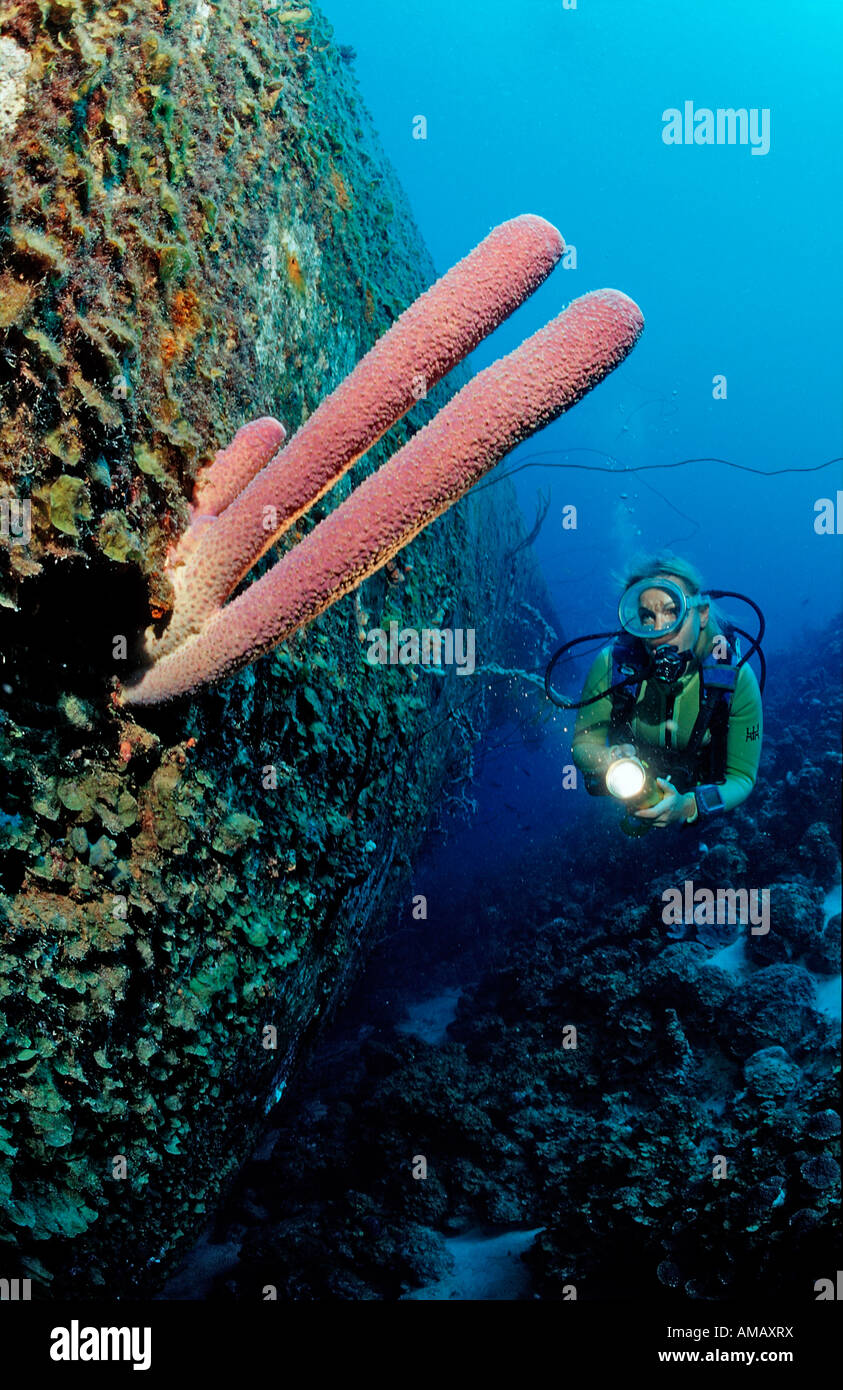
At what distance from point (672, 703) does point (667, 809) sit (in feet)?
3.22

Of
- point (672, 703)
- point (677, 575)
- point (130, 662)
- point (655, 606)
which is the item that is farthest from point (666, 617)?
point (130, 662)

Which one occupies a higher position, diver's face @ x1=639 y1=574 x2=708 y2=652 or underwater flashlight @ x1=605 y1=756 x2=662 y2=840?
diver's face @ x1=639 y1=574 x2=708 y2=652

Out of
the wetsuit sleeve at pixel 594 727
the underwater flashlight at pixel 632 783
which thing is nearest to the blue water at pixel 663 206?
the wetsuit sleeve at pixel 594 727

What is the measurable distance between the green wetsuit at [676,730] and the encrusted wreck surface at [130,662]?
2.18 m

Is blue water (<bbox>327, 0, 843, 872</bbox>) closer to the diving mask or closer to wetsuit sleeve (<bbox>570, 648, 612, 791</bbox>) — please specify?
wetsuit sleeve (<bbox>570, 648, 612, 791</bbox>)

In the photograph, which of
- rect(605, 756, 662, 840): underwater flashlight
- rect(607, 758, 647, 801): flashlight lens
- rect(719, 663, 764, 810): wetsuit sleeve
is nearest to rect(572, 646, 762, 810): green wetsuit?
rect(719, 663, 764, 810): wetsuit sleeve

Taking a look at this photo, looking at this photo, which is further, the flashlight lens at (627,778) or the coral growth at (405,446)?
the flashlight lens at (627,778)

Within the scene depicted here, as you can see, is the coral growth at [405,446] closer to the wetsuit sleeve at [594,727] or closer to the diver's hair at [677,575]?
the diver's hair at [677,575]

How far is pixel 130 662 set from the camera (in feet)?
5.54

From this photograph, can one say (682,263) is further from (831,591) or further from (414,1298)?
(414,1298)

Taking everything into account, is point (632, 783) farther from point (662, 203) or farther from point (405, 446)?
point (662, 203)

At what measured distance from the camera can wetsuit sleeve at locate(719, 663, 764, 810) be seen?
457 centimetres

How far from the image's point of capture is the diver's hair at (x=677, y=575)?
450cm

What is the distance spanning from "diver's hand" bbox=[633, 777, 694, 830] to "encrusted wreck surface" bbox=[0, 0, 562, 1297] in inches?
73.4
